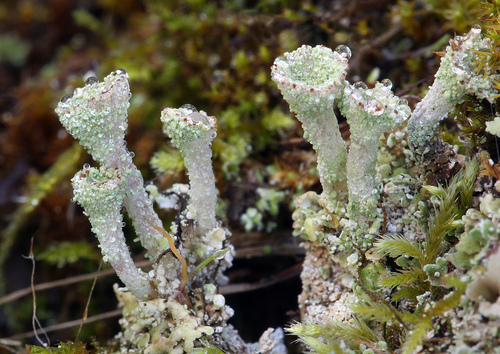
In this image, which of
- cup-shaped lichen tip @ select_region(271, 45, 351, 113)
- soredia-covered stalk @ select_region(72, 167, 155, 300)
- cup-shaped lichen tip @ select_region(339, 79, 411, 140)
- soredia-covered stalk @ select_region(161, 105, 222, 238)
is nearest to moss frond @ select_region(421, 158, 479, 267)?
cup-shaped lichen tip @ select_region(339, 79, 411, 140)

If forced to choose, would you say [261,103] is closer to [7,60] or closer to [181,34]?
[181,34]

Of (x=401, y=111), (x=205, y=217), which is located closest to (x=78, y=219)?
(x=205, y=217)

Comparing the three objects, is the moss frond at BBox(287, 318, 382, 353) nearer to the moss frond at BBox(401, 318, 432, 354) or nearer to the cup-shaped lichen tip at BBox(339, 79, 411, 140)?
the moss frond at BBox(401, 318, 432, 354)

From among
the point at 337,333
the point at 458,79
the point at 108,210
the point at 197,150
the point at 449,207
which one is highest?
the point at 458,79

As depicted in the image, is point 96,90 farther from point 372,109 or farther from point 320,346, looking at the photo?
point 320,346

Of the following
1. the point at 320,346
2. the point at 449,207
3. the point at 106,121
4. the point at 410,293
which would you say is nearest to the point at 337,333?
the point at 320,346

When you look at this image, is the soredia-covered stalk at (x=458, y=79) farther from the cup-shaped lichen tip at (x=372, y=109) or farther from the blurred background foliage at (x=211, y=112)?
the blurred background foliage at (x=211, y=112)

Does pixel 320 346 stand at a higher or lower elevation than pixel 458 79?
lower

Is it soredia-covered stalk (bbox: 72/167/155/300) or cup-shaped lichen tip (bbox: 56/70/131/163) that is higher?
cup-shaped lichen tip (bbox: 56/70/131/163)
